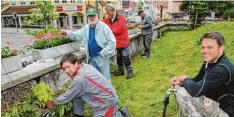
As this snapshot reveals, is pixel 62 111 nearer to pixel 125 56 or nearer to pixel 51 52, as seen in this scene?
pixel 51 52

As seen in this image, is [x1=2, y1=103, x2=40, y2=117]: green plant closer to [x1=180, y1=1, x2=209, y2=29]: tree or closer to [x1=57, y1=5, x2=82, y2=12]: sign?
[x1=180, y1=1, x2=209, y2=29]: tree

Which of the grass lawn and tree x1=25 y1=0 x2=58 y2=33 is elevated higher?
tree x1=25 y1=0 x2=58 y2=33

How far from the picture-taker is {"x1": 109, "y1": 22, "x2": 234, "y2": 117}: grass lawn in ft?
14.7

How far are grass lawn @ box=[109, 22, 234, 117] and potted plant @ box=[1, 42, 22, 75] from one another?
1850 millimetres

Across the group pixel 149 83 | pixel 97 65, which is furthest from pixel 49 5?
pixel 149 83

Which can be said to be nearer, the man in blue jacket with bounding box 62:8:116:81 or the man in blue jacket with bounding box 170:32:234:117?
the man in blue jacket with bounding box 170:32:234:117

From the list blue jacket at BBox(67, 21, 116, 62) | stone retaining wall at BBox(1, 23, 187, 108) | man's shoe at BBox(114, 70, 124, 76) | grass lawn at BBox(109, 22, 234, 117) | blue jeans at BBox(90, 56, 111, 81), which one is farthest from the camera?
man's shoe at BBox(114, 70, 124, 76)

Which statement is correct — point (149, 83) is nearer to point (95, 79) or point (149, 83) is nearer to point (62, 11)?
point (95, 79)

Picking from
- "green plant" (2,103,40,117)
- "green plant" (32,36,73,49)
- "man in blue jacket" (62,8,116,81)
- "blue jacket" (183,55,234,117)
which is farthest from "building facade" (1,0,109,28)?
"blue jacket" (183,55,234,117)

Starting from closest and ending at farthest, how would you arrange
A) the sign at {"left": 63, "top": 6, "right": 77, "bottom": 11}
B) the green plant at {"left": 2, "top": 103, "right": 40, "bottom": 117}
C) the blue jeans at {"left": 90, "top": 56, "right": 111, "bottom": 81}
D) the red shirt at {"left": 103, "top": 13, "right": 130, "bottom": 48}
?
the green plant at {"left": 2, "top": 103, "right": 40, "bottom": 117} → the blue jeans at {"left": 90, "top": 56, "right": 111, "bottom": 81} → the red shirt at {"left": 103, "top": 13, "right": 130, "bottom": 48} → the sign at {"left": 63, "top": 6, "right": 77, "bottom": 11}

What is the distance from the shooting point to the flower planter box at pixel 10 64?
Answer: 3717mm

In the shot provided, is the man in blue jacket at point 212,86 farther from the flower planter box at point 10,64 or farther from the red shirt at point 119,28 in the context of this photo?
the red shirt at point 119,28

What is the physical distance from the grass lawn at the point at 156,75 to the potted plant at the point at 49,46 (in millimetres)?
1384

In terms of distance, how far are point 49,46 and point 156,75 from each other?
8.87ft
